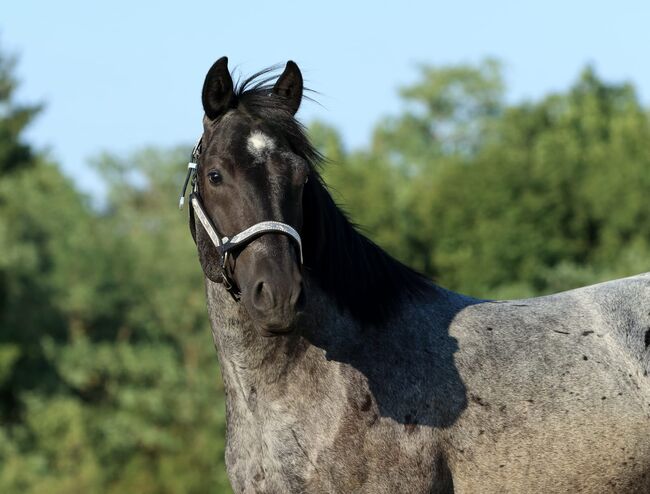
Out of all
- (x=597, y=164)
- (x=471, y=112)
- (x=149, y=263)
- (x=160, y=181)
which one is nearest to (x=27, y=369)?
(x=149, y=263)

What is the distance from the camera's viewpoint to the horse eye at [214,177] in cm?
706

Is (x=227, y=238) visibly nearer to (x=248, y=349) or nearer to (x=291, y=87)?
(x=248, y=349)

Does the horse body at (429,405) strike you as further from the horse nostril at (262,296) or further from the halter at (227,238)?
the horse nostril at (262,296)

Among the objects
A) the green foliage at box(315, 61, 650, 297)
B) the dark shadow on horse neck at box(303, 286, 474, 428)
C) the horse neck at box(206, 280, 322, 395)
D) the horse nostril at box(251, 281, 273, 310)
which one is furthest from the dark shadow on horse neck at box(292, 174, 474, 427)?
the green foliage at box(315, 61, 650, 297)

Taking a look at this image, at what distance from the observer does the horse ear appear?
747cm

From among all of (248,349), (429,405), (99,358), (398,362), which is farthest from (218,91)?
(99,358)

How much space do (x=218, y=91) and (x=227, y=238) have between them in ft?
3.34

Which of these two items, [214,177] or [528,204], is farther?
[528,204]

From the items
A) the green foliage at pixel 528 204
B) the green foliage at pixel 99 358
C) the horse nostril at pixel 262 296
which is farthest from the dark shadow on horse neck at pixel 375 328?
the green foliage at pixel 528 204

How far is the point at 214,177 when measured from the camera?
7.08 m

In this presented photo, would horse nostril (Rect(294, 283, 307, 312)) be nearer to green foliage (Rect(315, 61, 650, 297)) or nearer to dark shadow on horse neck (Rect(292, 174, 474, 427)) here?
dark shadow on horse neck (Rect(292, 174, 474, 427))

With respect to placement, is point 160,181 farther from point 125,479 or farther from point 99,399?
point 125,479

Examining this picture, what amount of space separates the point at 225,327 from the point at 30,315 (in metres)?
48.5

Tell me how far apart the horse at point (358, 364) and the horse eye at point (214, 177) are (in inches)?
0.6
